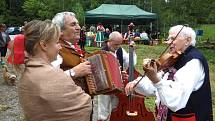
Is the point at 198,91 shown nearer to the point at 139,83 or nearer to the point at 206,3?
the point at 139,83

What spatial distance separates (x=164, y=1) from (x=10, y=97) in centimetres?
3810

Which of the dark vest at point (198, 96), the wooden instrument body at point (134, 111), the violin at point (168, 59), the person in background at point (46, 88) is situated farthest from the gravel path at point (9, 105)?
the person in background at point (46, 88)

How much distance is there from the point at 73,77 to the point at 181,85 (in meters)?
0.94

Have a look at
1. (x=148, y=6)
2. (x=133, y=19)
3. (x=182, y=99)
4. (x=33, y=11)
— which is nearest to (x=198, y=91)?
(x=182, y=99)

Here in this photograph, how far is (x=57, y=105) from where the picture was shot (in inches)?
97.3

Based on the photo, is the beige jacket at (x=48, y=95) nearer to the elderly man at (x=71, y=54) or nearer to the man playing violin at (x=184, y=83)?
the man playing violin at (x=184, y=83)

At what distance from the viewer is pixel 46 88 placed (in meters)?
2.46

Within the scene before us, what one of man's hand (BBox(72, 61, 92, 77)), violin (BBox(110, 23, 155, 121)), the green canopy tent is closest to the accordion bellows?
man's hand (BBox(72, 61, 92, 77))

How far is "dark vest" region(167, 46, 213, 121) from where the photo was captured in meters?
3.81

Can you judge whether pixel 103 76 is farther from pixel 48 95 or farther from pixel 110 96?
pixel 110 96

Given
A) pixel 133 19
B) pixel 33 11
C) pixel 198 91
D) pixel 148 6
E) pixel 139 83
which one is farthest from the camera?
pixel 33 11

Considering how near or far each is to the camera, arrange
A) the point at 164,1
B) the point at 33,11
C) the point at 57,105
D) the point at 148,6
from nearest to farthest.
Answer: the point at 57,105 → the point at 164,1 → the point at 148,6 → the point at 33,11

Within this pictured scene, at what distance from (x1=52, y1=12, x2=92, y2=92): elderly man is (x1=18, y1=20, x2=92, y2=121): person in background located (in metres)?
1.25

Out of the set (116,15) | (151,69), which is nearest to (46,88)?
(151,69)
